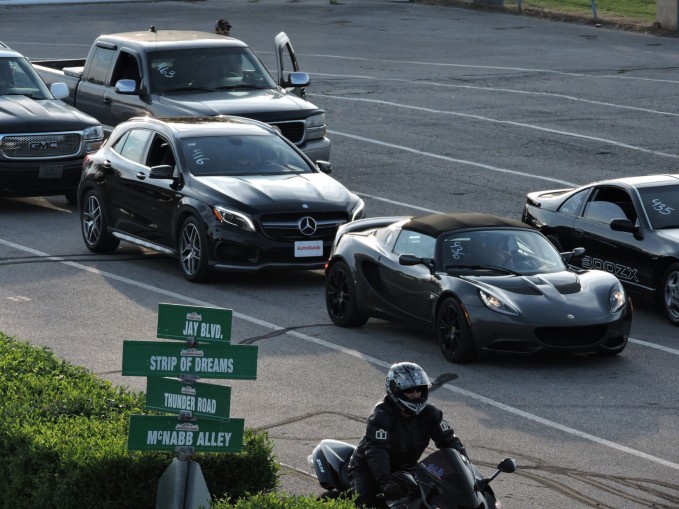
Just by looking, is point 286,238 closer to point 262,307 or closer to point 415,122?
point 262,307

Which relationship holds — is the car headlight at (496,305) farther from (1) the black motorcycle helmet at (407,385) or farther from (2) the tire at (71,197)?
(2) the tire at (71,197)

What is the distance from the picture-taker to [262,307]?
Result: 1598 centimetres

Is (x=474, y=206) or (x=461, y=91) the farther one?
(x=461, y=91)

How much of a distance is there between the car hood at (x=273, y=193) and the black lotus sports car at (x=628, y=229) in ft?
7.80

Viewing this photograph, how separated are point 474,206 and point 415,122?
23.8 feet

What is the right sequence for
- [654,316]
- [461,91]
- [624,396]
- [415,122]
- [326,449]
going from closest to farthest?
[326,449], [624,396], [654,316], [415,122], [461,91]

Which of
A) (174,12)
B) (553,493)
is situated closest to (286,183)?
(553,493)

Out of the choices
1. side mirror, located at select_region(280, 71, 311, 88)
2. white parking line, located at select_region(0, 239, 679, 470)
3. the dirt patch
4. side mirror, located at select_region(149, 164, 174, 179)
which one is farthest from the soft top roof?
the dirt patch

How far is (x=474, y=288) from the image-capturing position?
44.9 feet

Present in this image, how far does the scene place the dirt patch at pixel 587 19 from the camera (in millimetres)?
40594

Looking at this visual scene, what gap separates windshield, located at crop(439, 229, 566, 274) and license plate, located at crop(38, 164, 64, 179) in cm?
838

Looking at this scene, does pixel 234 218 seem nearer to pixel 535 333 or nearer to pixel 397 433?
pixel 535 333

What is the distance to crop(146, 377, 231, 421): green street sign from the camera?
8.12m

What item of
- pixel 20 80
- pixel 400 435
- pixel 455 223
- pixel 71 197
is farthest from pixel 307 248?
pixel 400 435
